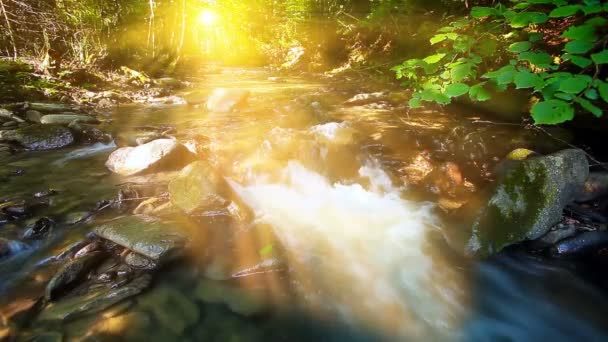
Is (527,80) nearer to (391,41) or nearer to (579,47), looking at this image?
(579,47)

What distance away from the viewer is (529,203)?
12.1ft

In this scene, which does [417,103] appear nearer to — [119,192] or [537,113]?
[537,113]

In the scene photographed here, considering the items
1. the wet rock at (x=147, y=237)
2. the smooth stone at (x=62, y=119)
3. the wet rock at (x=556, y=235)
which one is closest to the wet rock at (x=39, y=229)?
the wet rock at (x=147, y=237)

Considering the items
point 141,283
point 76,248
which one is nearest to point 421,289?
point 141,283

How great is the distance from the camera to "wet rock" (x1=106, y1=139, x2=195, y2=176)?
5.45 meters

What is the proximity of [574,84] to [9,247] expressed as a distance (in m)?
5.40

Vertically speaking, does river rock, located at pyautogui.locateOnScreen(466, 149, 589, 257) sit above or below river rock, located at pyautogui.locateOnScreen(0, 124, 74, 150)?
above

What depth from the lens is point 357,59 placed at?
1592 cm

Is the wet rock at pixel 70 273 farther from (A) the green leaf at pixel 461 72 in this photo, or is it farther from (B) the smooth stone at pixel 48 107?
(B) the smooth stone at pixel 48 107

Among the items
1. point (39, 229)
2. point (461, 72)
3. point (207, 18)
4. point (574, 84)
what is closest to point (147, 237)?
point (39, 229)

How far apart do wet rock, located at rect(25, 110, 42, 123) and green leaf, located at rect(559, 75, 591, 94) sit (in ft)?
30.5

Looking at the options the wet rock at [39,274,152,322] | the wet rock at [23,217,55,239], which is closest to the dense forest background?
the wet rock at [39,274,152,322]

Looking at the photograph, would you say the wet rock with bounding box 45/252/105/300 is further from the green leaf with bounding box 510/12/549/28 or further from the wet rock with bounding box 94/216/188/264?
the green leaf with bounding box 510/12/549/28

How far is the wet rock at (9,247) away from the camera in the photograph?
3548mm
